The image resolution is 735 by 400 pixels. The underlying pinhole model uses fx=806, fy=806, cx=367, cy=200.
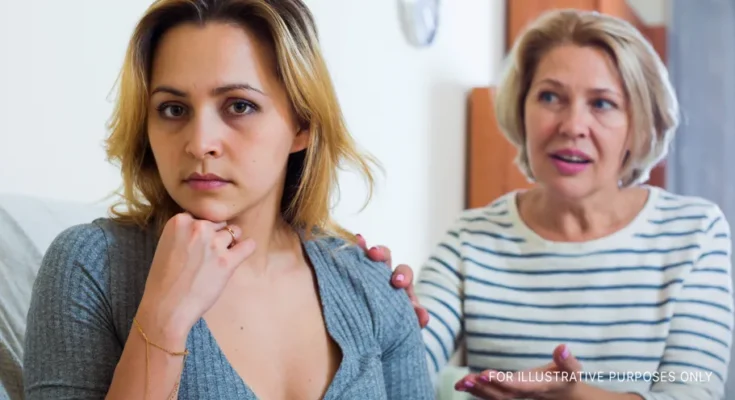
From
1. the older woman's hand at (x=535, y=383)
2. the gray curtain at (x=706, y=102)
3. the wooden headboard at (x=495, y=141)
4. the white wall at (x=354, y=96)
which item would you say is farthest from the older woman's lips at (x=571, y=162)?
the gray curtain at (x=706, y=102)

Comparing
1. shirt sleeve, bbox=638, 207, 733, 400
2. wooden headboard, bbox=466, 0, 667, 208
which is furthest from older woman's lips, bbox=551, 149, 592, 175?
wooden headboard, bbox=466, 0, 667, 208

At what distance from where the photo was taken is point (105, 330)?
0.76 m

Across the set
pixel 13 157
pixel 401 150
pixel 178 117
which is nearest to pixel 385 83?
pixel 401 150

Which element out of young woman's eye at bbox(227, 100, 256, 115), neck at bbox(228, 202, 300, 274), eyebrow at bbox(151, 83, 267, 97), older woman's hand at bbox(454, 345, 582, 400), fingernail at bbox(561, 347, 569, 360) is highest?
eyebrow at bbox(151, 83, 267, 97)

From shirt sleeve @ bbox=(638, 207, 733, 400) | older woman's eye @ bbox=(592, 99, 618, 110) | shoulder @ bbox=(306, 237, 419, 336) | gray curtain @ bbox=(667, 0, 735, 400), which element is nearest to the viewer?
shoulder @ bbox=(306, 237, 419, 336)

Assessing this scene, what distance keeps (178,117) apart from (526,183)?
161 cm

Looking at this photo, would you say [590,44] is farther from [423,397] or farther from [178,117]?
[178,117]

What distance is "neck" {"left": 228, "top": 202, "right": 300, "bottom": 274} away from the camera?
87 cm

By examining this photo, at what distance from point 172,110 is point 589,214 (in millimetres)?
764

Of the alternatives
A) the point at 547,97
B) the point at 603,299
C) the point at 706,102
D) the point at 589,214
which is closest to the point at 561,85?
the point at 547,97

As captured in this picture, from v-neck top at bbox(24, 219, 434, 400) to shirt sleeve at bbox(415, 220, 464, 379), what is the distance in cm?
34

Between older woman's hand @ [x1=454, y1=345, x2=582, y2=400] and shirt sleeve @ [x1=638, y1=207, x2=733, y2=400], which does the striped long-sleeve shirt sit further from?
older woman's hand @ [x1=454, y1=345, x2=582, y2=400]

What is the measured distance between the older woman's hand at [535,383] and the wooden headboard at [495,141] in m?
1.25

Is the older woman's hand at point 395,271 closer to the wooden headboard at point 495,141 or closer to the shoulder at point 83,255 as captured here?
the shoulder at point 83,255
